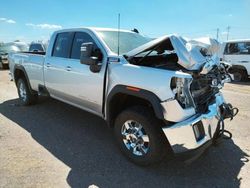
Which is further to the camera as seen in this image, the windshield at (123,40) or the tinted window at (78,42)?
the tinted window at (78,42)

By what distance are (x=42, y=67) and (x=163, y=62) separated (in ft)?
9.21

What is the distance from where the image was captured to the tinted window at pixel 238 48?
40.2ft

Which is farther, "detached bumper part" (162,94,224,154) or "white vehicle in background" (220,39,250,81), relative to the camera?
"white vehicle in background" (220,39,250,81)

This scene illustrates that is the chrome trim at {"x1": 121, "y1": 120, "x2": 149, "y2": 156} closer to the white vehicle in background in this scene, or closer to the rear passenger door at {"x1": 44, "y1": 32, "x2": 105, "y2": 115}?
the rear passenger door at {"x1": 44, "y1": 32, "x2": 105, "y2": 115}

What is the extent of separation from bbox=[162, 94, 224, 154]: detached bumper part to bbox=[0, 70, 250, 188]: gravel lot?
54 cm

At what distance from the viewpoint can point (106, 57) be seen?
389 cm

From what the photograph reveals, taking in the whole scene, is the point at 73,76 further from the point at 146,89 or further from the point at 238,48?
the point at 238,48

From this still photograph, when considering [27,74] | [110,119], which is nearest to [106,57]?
[110,119]

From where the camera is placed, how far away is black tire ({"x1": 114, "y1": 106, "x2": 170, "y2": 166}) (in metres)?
3.29

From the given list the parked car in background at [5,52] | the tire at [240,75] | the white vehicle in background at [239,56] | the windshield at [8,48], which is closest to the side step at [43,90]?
the white vehicle in background at [239,56]

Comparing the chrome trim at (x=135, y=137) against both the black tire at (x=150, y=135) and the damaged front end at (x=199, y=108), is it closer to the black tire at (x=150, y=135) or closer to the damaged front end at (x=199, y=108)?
the black tire at (x=150, y=135)

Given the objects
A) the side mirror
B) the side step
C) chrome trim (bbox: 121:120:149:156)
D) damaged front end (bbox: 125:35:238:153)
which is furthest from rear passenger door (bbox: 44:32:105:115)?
damaged front end (bbox: 125:35:238:153)

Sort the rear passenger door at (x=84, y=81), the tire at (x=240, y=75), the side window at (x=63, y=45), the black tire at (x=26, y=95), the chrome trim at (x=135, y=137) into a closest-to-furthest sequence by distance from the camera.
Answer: the chrome trim at (x=135, y=137) < the rear passenger door at (x=84, y=81) < the side window at (x=63, y=45) < the black tire at (x=26, y=95) < the tire at (x=240, y=75)

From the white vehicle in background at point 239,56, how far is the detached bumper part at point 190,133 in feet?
32.4
